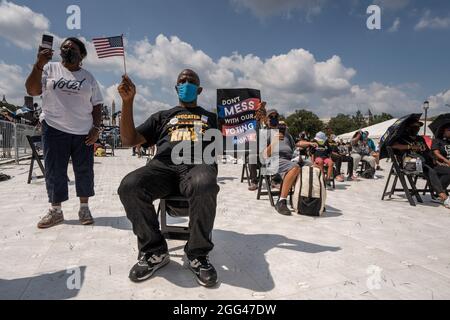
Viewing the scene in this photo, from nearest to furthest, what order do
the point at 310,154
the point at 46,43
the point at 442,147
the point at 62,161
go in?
the point at 46,43, the point at 62,161, the point at 310,154, the point at 442,147

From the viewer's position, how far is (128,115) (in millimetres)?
2379

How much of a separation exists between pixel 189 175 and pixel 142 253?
71 cm

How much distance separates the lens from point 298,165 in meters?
4.70

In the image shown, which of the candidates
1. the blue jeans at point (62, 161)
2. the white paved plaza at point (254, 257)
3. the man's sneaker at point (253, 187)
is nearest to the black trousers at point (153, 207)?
the white paved plaza at point (254, 257)

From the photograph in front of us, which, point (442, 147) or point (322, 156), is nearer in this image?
point (442, 147)

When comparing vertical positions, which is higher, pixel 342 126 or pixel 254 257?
pixel 342 126

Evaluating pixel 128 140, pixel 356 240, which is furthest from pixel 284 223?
pixel 128 140

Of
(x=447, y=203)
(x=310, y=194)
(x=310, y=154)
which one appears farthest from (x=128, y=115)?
(x=447, y=203)

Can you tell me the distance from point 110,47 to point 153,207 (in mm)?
2011

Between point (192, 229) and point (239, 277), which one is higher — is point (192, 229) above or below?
above

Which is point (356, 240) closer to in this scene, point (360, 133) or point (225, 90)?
point (225, 90)

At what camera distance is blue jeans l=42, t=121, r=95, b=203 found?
3.35 metres

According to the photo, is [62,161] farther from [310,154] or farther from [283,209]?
[310,154]

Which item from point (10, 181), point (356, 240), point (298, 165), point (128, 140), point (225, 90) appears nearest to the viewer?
point (128, 140)
